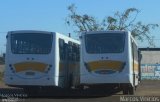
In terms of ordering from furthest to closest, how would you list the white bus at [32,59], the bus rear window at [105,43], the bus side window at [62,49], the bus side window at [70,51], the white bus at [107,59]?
the bus side window at [70,51], the bus side window at [62,49], the bus rear window at [105,43], the white bus at [32,59], the white bus at [107,59]

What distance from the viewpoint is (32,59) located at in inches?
985

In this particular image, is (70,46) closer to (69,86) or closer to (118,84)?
(69,86)

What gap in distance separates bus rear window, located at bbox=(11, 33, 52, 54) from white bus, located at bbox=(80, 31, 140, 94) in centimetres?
181

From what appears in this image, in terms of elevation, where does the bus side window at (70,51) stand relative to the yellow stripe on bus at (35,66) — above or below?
above

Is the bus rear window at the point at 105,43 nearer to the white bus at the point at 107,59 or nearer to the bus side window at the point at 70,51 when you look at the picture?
the white bus at the point at 107,59

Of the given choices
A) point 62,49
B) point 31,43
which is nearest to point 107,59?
point 62,49

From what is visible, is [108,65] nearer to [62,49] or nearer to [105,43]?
[105,43]

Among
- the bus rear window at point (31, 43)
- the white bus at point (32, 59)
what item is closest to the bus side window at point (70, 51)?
the white bus at point (32, 59)

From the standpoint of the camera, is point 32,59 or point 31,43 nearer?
point 32,59

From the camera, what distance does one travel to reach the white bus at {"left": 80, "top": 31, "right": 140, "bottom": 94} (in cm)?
2486

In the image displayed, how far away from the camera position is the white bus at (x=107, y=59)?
24859 mm

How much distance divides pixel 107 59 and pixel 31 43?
12.6ft

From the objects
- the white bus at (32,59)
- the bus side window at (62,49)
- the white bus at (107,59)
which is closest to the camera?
the white bus at (107,59)

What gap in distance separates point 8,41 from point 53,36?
Result: 2.31 meters
